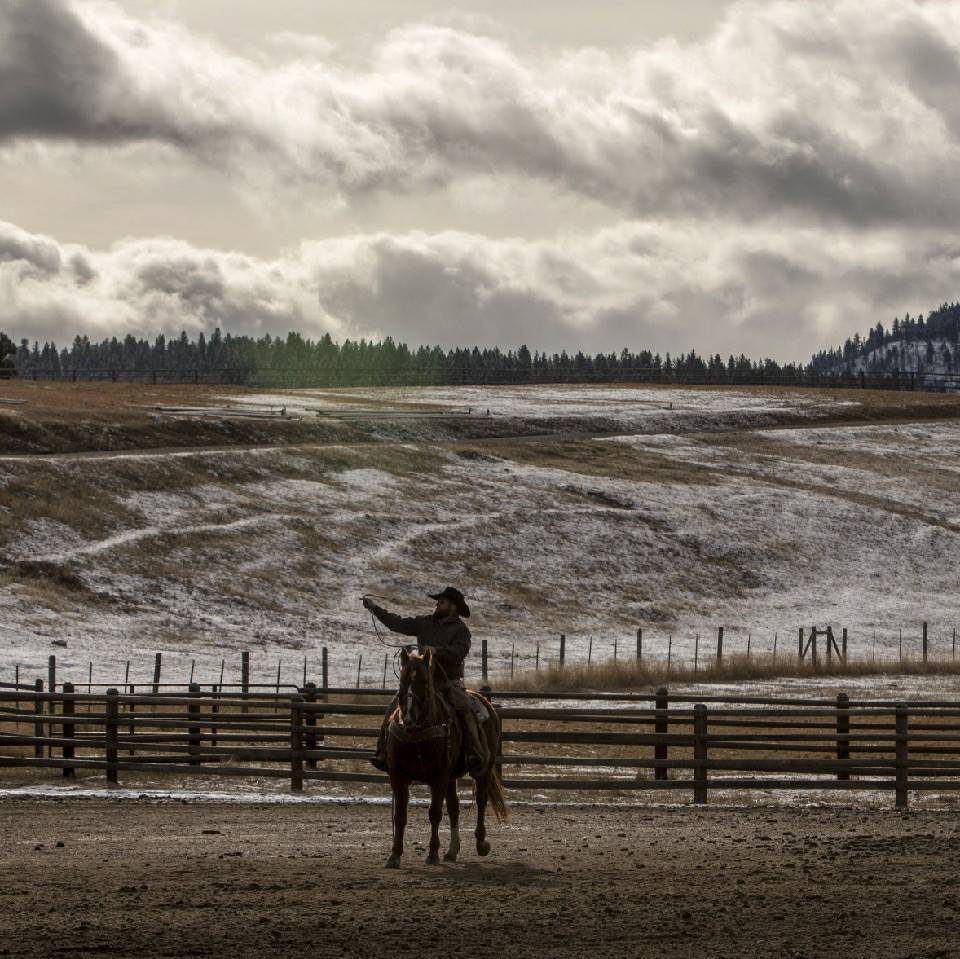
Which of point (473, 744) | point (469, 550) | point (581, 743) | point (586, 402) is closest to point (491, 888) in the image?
point (473, 744)

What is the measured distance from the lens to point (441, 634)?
16453 mm

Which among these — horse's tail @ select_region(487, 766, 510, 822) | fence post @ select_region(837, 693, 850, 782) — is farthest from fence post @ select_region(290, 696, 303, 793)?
fence post @ select_region(837, 693, 850, 782)

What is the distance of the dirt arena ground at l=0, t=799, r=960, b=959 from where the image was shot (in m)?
12.0

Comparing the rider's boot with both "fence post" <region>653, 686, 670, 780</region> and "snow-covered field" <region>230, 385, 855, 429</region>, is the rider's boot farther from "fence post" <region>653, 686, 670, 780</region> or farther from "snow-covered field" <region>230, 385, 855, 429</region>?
"snow-covered field" <region>230, 385, 855, 429</region>

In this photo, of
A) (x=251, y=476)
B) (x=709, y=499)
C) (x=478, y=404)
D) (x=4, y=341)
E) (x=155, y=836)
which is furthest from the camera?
(x=4, y=341)

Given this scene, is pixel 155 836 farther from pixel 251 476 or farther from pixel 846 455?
pixel 846 455

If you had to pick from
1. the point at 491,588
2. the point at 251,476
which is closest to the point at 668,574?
the point at 491,588

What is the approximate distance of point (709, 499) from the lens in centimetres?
8250

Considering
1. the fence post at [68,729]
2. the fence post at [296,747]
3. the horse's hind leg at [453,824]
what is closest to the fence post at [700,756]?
the fence post at [296,747]

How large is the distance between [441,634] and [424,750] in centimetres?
126

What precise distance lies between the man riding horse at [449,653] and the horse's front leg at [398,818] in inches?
16.0

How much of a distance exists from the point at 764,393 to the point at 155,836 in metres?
120

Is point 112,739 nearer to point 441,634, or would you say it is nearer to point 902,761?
point 441,634

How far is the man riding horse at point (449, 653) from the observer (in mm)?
16391
